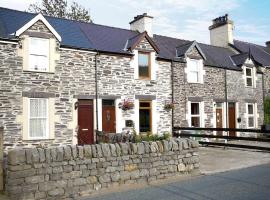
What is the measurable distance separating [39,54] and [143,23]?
835 centimetres

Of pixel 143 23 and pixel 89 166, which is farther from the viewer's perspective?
pixel 143 23

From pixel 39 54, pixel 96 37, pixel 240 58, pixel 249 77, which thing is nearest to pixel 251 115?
pixel 249 77

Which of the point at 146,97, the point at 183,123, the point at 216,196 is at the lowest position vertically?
the point at 216,196

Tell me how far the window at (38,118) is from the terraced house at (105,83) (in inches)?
1.7

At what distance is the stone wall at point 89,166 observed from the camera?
7.27 metres

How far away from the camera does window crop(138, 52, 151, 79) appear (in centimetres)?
1766

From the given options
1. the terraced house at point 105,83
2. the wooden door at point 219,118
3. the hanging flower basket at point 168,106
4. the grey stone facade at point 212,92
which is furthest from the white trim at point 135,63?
the wooden door at point 219,118

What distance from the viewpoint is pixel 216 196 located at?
7441 millimetres

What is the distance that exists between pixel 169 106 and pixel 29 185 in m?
11.7

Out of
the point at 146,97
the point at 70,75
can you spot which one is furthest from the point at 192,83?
the point at 70,75

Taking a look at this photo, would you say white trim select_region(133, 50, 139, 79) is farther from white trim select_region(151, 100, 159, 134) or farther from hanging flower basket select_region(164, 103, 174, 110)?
hanging flower basket select_region(164, 103, 174, 110)

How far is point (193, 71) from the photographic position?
20.1m

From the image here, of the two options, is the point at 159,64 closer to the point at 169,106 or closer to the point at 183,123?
the point at 169,106

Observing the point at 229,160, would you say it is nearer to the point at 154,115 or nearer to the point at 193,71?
the point at 154,115
